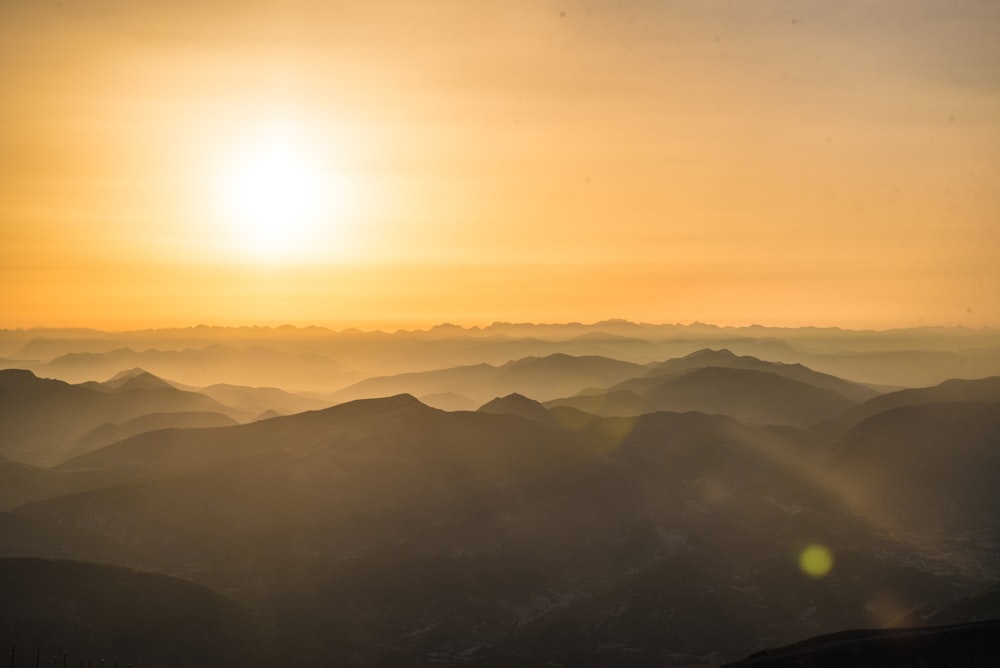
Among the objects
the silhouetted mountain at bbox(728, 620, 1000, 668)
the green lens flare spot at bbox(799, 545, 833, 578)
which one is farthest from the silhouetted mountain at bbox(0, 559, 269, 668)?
the green lens flare spot at bbox(799, 545, 833, 578)

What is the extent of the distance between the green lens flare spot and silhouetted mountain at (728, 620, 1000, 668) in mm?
61831

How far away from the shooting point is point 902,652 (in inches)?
3420

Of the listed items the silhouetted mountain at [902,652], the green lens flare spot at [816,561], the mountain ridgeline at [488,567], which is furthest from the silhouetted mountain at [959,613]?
the silhouetted mountain at [902,652]

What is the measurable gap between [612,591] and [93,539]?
3041 inches

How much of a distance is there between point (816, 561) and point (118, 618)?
99.3 meters

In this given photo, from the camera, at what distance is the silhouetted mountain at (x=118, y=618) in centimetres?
10818

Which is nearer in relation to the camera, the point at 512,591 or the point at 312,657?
the point at 312,657

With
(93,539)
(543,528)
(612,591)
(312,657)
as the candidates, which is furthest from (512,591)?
(93,539)

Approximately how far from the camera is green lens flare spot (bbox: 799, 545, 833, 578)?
15425 cm

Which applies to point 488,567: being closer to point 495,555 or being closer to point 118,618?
point 495,555

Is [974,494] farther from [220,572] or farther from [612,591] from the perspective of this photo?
[220,572]

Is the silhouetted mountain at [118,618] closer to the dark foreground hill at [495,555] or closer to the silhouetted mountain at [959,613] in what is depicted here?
the dark foreground hill at [495,555]

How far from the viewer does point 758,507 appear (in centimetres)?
18375

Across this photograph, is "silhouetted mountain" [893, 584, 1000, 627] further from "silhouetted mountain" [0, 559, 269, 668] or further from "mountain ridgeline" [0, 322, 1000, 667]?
"silhouetted mountain" [0, 559, 269, 668]
